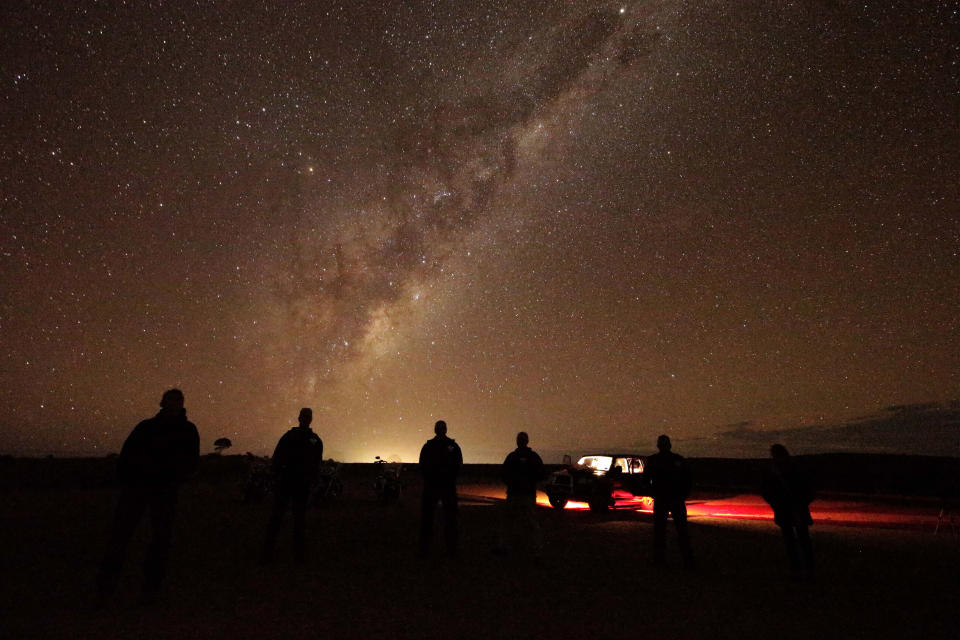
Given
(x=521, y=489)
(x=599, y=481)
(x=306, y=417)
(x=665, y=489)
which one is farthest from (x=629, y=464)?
(x=306, y=417)

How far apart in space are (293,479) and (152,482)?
2.40 metres

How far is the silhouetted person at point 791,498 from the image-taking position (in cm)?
765

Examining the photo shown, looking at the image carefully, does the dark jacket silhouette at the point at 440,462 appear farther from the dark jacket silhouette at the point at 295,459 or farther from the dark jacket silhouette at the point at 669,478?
the dark jacket silhouette at the point at 669,478

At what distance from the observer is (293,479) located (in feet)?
27.9

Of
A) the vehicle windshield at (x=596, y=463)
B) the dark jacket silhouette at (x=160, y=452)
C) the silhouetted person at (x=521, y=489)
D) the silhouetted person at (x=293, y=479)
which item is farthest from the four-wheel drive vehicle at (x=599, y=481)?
the dark jacket silhouette at (x=160, y=452)

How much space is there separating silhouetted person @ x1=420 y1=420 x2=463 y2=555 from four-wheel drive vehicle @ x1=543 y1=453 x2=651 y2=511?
29.9 ft

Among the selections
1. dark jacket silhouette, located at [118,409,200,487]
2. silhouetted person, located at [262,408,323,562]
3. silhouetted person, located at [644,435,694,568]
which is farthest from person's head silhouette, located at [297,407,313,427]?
silhouetted person, located at [644,435,694,568]

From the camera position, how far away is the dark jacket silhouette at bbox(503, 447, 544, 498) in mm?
9383

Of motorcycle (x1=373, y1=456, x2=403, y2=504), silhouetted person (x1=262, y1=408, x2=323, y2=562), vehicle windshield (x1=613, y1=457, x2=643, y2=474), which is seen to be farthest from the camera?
motorcycle (x1=373, y1=456, x2=403, y2=504)

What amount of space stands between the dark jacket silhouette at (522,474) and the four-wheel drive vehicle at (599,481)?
861 cm

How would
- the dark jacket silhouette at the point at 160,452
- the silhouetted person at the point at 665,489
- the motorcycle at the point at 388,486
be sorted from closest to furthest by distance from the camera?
the dark jacket silhouette at the point at 160,452 → the silhouetted person at the point at 665,489 → the motorcycle at the point at 388,486

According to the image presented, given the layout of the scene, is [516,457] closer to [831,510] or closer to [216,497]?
[831,510]

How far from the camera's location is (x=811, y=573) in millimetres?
7641

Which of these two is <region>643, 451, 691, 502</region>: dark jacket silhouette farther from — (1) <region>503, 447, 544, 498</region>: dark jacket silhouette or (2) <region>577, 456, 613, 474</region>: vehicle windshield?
(2) <region>577, 456, 613, 474</region>: vehicle windshield
